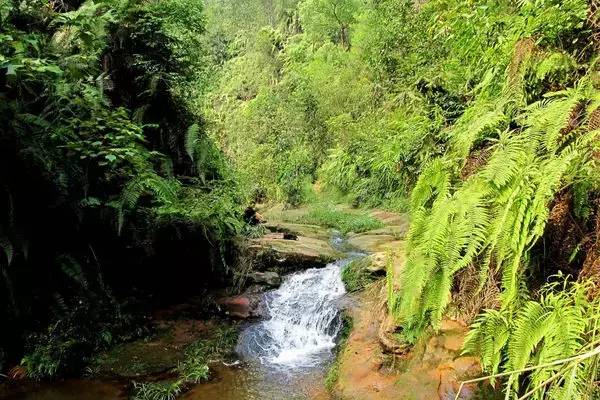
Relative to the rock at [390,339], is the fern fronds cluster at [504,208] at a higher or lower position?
higher

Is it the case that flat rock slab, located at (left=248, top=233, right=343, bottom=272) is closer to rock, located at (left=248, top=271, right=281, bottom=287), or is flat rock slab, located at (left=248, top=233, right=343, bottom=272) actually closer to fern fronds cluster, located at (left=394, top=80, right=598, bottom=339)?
rock, located at (left=248, top=271, right=281, bottom=287)

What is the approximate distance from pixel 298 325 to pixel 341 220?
811 centimetres

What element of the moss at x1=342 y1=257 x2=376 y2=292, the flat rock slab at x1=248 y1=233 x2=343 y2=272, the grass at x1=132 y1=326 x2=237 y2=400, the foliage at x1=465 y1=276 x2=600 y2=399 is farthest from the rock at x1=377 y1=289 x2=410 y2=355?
the flat rock slab at x1=248 y1=233 x2=343 y2=272

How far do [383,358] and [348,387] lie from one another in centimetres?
45

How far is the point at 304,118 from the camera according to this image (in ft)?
69.1

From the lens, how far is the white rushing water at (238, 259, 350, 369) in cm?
599

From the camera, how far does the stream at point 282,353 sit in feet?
16.1

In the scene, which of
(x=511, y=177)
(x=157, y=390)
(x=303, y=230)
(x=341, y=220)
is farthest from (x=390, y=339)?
(x=341, y=220)

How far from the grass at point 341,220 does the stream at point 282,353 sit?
15.6ft

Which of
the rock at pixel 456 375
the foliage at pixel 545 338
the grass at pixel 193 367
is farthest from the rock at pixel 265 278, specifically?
the foliage at pixel 545 338

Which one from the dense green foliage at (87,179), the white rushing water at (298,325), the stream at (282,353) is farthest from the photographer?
the white rushing water at (298,325)

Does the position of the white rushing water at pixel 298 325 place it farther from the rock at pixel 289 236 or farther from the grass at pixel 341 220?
the grass at pixel 341 220

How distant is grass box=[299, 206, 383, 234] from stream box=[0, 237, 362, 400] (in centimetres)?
477

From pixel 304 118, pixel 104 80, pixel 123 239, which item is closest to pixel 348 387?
pixel 123 239
